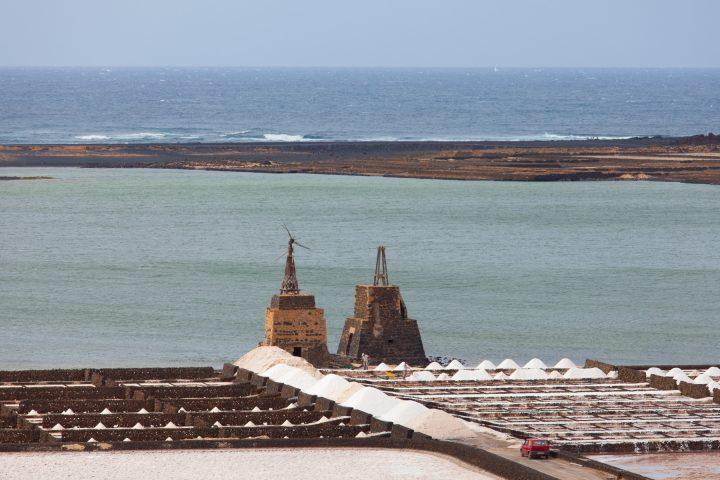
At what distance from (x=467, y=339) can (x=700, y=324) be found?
1583 centimetres

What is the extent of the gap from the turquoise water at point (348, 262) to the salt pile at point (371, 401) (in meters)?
29.2

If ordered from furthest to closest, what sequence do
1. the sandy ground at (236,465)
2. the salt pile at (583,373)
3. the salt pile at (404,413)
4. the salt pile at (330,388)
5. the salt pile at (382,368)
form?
the salt pile at (382,368)
the salt pile at (583,373)
the salt pile at (330,388)
the salt pile at (404,413)
the sandy ground at (236,465)

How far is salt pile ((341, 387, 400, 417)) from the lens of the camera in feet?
190

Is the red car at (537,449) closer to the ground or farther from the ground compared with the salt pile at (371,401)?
closer to the ground

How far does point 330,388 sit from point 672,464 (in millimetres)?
13455

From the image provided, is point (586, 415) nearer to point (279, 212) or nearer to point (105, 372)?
point (105, 372)

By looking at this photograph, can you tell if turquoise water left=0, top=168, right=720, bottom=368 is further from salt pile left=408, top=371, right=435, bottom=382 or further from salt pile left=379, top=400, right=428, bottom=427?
salt pile left=379, top=400, right=428, bottom=427

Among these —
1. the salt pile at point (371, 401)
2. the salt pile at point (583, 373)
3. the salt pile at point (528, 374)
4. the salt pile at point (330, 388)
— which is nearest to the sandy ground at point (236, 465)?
the salt pile at point (371, 401)

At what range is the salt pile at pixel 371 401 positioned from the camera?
190 feet

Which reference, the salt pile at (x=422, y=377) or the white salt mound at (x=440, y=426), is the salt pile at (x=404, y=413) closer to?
the white salt mound at (x=440, y=426)

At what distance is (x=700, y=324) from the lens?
4070 inches

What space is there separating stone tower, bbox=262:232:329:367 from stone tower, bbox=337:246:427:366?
446cm

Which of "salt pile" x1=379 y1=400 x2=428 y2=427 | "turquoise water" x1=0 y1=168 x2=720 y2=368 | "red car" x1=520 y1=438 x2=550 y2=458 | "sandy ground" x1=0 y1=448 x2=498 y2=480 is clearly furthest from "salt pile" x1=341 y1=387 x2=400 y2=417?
"turquoise water" x1=0 y1=168 x2=720 y2=368

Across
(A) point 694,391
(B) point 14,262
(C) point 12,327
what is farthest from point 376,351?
A: (B) point 14,262
